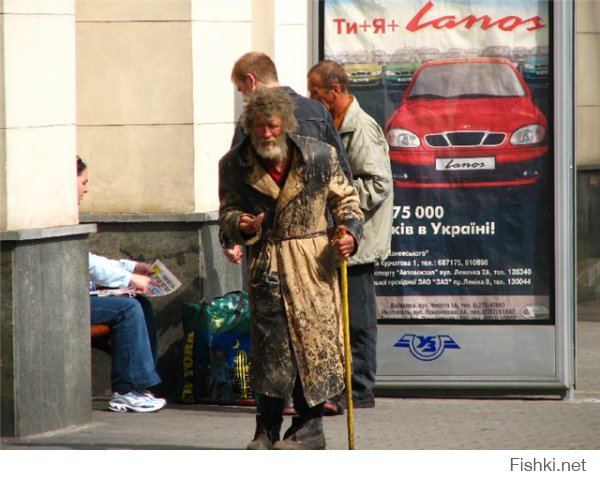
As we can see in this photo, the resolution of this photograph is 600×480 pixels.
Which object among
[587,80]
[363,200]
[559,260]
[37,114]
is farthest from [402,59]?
[587,80]

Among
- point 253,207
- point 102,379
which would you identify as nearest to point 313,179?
point 253,207

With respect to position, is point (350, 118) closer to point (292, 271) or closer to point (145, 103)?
point (145, 103)

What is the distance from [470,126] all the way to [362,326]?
4.27 ft

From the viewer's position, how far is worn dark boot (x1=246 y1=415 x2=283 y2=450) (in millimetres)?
7967

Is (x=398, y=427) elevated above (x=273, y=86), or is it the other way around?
(x=273, y=86)

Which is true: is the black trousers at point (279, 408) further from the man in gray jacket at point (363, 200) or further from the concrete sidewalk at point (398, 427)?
the man in gray jacket at point (363, 200)

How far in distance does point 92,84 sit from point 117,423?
2.25 meters

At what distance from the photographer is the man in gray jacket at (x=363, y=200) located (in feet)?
31.1

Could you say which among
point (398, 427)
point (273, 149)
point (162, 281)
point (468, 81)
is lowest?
point (398, 427)

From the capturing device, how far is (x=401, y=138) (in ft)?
32.6

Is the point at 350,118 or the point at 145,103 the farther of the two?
the point at 145,103

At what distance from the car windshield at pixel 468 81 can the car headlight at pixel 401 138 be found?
225mm

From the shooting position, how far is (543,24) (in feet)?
32.0

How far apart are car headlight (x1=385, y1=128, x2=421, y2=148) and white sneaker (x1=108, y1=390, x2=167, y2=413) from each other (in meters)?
1.99
